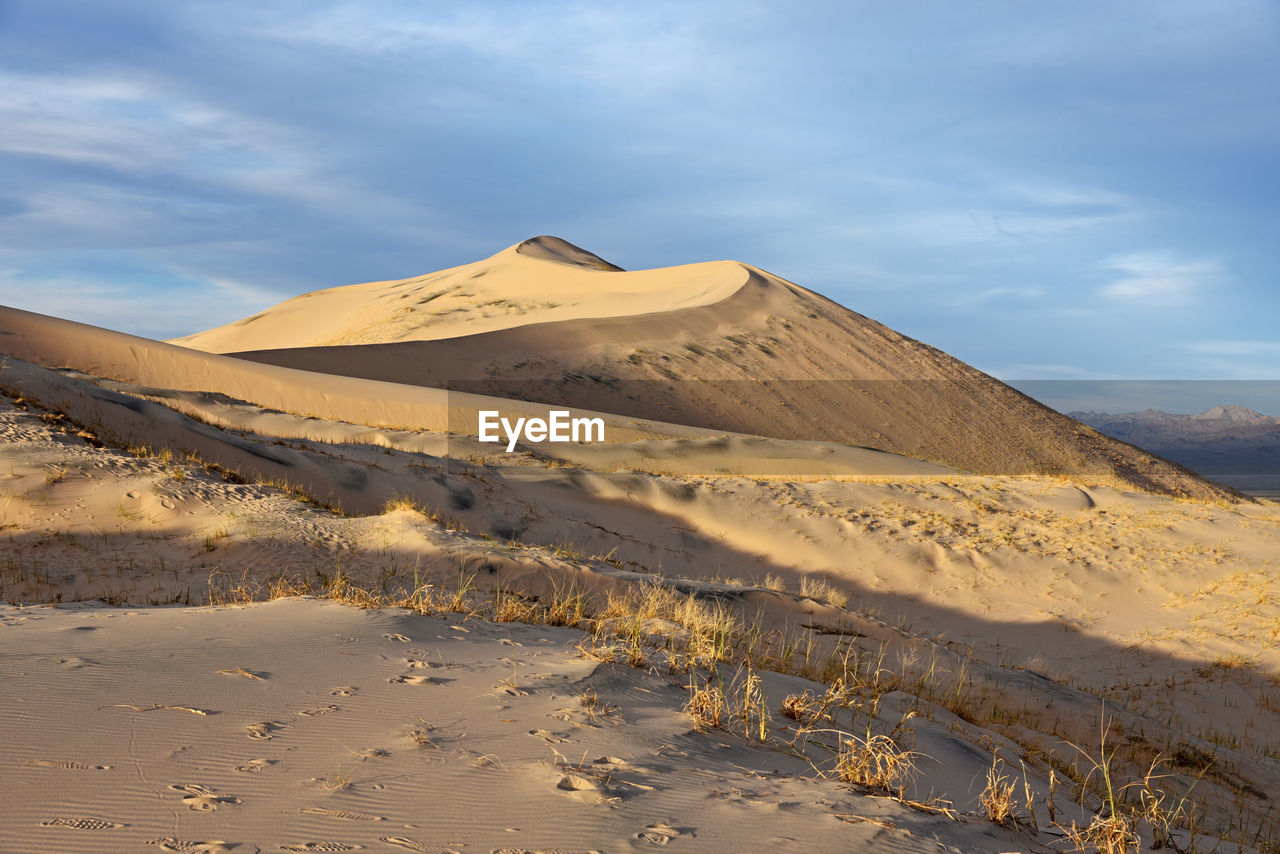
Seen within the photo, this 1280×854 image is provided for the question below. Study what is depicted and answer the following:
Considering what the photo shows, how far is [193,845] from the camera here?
2.31m

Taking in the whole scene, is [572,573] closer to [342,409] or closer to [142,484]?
[142,484]

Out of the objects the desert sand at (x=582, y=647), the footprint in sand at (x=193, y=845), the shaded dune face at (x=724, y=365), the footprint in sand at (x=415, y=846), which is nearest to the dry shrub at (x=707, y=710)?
the desert sand at (x=582, y=647)

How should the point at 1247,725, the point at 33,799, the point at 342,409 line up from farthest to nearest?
the point at 342,409
the point at 1247,725
the point at 33,799

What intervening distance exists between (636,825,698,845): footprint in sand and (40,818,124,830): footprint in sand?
4.66 feet

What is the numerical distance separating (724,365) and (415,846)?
41.5 metres

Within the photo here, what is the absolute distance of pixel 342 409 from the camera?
25.8 meters

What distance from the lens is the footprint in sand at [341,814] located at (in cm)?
253

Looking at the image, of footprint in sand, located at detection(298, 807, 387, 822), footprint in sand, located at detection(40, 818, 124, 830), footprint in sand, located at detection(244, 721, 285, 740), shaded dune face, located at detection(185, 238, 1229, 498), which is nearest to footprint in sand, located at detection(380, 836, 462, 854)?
footprint in sand, located at detection(298, 807, 387, 822)

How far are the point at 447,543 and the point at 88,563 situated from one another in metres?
3.01

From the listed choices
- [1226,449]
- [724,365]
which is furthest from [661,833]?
[1226,449]

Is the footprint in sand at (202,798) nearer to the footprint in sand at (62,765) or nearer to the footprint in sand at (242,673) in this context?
the footprint in sand at (62,765)

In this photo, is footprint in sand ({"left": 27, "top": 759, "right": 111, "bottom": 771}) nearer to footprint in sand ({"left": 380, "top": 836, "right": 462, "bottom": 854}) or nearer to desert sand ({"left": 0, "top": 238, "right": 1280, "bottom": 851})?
desert sand ({"left": 0, "top": 238, "right": 1280, "bottom": 851})

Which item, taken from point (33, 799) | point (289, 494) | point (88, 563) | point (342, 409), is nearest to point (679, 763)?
point (33, 799)

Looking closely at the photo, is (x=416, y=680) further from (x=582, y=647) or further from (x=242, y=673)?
(x=582, y=647)
